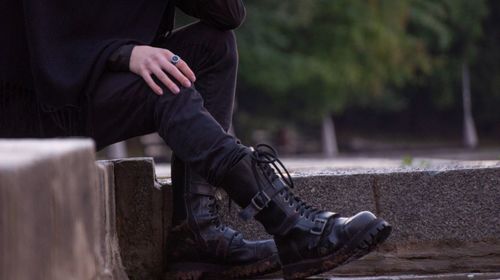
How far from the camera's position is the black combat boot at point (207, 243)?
136 inches

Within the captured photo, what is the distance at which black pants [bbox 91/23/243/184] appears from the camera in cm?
305

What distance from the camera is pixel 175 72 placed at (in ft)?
10.1

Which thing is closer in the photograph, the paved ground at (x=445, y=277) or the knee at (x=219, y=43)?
the knee at (x=219, y=43)

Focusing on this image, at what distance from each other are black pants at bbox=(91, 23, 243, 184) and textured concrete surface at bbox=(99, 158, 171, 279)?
1.35ft

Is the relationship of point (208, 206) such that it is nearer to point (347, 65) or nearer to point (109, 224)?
point (109, 224)

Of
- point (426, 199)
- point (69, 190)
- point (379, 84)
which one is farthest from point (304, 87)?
point (69, 190)

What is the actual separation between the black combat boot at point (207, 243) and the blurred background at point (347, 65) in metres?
13.5

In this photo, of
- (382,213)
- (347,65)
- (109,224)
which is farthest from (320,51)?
(109,224)

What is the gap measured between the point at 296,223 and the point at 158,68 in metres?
0.60

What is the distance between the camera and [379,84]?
79.4 ft

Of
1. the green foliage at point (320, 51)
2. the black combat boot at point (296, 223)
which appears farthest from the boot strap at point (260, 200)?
the green foliage at point (320, 51)

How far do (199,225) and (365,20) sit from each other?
18.6m

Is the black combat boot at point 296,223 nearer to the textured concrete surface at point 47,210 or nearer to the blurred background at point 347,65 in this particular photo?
the textured concrete surface at point 47,210

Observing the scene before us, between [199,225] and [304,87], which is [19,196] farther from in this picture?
[304,87]
